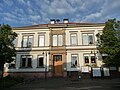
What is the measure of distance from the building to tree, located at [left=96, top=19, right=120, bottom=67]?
3792 mm

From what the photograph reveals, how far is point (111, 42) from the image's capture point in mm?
26562

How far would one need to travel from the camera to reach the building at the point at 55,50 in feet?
102

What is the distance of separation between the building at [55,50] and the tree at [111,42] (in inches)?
149

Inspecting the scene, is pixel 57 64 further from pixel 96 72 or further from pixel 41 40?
pixel 96 72

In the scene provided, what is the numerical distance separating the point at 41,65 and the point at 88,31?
9.62m

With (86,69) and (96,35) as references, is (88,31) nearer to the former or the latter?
(96,35)

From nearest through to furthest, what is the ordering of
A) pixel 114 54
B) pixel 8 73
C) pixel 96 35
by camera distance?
pixel 114 54 → pixel 96 35 → pixel 8 73

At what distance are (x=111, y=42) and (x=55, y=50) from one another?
949 cm

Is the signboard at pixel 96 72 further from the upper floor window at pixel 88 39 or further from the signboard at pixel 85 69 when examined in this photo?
the upper floor window at pixel 88 39

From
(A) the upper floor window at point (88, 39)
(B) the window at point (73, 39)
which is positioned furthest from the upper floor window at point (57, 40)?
(A) the upper floor window at point (88, 39)

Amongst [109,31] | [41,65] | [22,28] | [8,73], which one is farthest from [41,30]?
[109,31]

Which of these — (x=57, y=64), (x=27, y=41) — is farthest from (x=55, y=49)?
(x=27, y=41)

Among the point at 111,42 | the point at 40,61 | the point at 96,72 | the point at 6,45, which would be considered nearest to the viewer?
the point at 6,45

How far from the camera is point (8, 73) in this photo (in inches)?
1259
